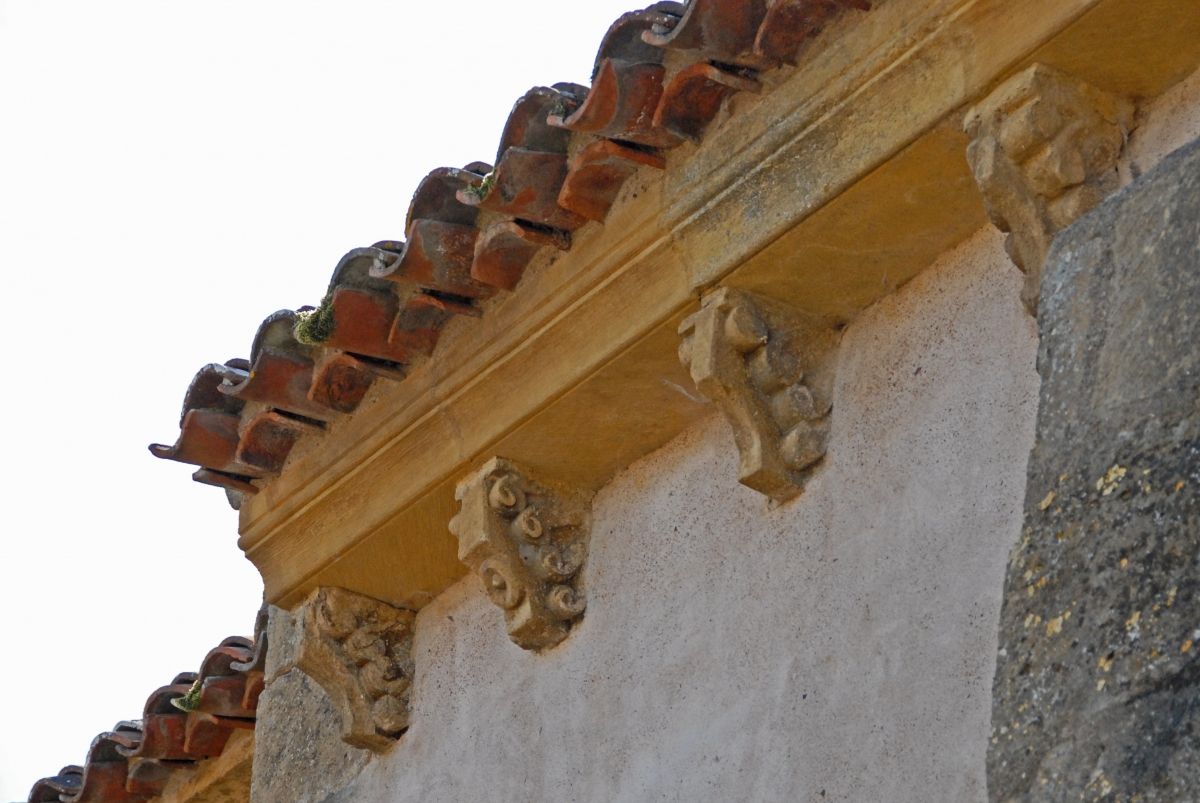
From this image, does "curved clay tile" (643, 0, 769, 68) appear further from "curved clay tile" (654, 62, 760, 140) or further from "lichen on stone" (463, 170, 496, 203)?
"lichen on stone" (463, 170, 496, 203)

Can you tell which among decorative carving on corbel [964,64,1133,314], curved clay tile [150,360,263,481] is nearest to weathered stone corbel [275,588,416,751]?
curved clay tile [150,360,263,481]

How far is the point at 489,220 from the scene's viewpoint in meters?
4.58

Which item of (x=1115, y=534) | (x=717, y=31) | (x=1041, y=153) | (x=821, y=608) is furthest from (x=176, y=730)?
(x=1115, y=534)

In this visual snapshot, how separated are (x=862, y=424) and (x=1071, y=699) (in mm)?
1860

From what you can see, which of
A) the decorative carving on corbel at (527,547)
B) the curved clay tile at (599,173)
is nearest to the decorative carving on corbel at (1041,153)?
the curved clay tile at (599,173)

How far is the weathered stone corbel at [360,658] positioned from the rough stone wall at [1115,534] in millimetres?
3081

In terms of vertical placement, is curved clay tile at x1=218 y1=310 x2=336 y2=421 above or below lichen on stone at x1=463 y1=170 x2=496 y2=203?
below

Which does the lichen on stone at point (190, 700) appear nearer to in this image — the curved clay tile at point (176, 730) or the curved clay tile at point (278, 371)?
the curved clay tile at point (176, 730)

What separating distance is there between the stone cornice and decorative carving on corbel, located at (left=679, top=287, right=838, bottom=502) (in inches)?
2.2

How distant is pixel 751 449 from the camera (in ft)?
13.8

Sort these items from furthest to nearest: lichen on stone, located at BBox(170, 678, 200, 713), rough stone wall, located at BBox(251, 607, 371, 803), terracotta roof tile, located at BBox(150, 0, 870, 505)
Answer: lichen on stone, located at BBox(170, 678, 200, 713) < rough stone wall, located at BBox(251, 607, 371, 803) < terracotta roof tile, located at BBox(150, 0, 870, 505)

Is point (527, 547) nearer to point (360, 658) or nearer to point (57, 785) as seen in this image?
point (360, 658)

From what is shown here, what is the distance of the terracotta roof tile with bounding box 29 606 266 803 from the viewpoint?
249 inches

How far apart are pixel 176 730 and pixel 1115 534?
4.71 meters
